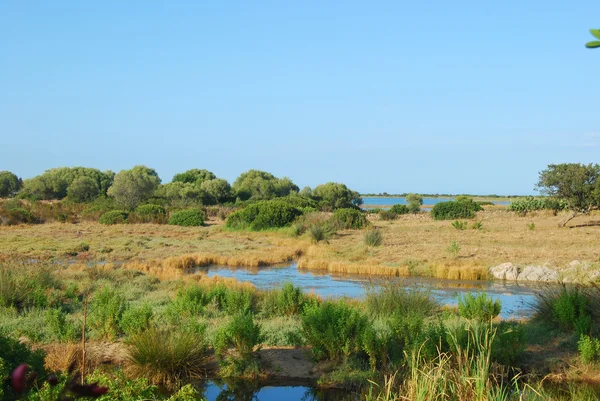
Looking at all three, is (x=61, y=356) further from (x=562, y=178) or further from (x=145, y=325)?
(x=562, y=178)

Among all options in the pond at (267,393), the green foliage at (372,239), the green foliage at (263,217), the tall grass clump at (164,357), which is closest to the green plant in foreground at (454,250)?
the green foliage at (372,239)

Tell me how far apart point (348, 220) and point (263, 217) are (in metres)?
5.54

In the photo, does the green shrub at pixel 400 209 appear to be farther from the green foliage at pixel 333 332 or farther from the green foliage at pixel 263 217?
the green foliage at pixel 333 332

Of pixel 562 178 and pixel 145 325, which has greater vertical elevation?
pixel 562 178

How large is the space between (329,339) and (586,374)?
12.1ft

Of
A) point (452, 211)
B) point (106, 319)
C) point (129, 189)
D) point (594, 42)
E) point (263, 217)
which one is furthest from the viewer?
point (129, 189)

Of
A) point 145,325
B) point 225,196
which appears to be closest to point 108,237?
point 145,325

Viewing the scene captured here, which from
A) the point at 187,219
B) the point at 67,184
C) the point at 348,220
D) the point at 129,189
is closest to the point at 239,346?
the point at 348,220

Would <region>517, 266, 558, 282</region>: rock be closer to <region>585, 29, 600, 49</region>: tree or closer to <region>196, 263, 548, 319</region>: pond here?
<region>196, 263, 548, 319</region>: pond

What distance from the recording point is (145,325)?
9.10 m

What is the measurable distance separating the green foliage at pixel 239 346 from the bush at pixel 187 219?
1294 inches

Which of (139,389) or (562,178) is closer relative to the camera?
A: (139,389)

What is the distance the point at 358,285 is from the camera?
19188 millimetres

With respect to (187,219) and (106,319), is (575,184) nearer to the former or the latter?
(187,219)
